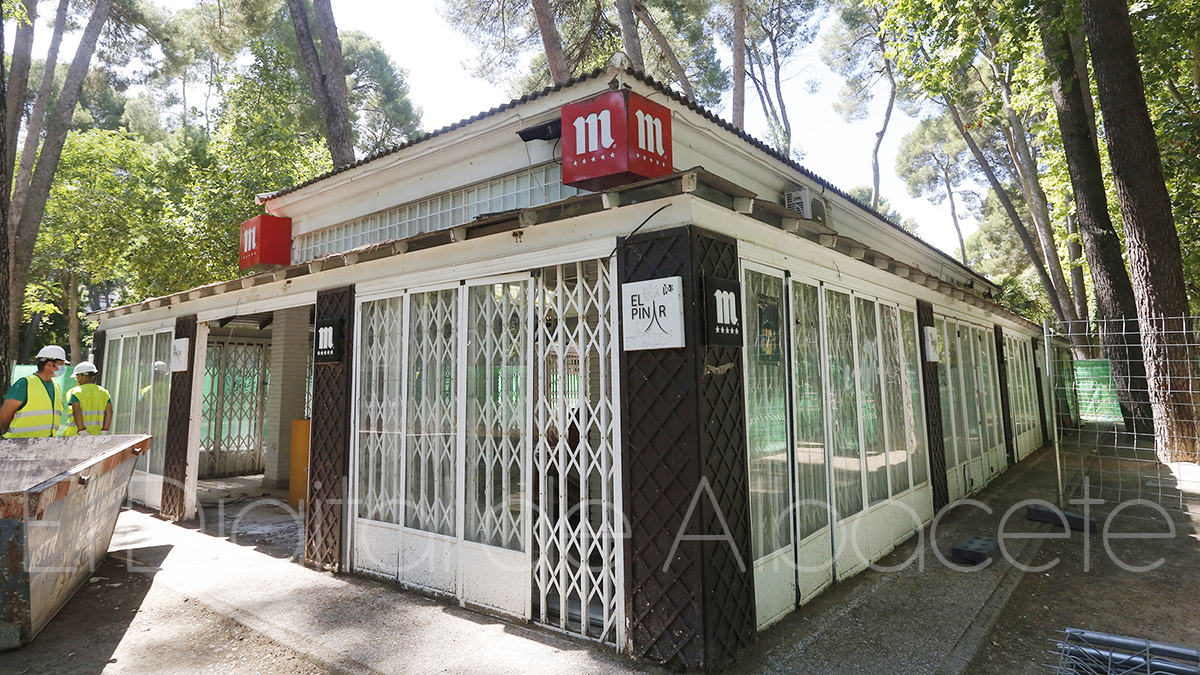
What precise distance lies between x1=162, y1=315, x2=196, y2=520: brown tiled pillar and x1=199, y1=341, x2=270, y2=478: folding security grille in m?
3.07

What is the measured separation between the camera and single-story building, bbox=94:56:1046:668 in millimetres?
3592

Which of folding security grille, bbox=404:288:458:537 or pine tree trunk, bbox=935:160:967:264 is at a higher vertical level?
pine tree trunk, bbox=935:160:967:264

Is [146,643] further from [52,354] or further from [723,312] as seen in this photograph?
[723,312]

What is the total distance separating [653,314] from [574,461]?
46.6 inches

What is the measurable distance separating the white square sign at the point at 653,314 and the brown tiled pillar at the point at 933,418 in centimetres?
495

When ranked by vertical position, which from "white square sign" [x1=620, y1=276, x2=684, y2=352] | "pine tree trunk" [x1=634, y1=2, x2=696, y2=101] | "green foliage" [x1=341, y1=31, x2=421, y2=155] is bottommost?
"white square sign" [x1=620, y1=276, x2=684, y2=352]

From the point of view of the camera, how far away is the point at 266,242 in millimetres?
8969

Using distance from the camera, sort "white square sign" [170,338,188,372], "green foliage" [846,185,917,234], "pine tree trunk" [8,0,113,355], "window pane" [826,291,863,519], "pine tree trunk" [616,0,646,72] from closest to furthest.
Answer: "window pane" [826,291,863,519]
"white square sign" [170,338,188,372]
"pine tree trunk" [616,0,646,72]
"pine tree trunk" [8,0,113,355]
"green foliage" [846,185,917,234]

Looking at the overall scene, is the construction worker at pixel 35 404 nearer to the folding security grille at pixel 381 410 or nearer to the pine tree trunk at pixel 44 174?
the folding security grille at pixel 381 410

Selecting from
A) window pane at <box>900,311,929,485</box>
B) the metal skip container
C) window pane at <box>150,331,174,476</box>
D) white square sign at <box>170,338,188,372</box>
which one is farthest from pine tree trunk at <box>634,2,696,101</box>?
the metal skip container

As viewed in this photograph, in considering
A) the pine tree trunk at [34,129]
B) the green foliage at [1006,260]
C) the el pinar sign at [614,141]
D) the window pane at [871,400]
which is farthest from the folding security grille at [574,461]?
the green foliage at [1006,260]

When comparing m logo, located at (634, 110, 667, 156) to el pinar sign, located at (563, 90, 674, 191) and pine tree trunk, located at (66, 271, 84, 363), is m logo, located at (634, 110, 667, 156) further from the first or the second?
pine tree trunk, located at (66, 271, 84, 363)

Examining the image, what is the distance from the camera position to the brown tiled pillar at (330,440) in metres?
5.57

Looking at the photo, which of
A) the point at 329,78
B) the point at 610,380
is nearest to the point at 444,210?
the point at 610,380
